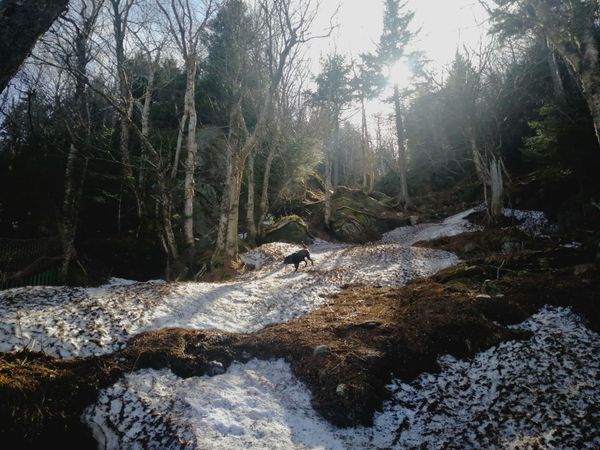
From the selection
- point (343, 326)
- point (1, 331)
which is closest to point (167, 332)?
point (1, 331)

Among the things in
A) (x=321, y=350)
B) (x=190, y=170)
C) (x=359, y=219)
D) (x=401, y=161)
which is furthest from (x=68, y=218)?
(x=401, y=161)

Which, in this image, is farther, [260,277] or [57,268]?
[57,268]

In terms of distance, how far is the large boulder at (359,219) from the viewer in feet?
66.0

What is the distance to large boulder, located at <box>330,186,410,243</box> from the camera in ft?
66.0

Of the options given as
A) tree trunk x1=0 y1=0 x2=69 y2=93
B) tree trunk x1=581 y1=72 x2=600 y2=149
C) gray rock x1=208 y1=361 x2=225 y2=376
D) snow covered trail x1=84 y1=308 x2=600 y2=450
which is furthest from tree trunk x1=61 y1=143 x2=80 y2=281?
tree trunk x1=581 y1=72 x2=600 y2=149

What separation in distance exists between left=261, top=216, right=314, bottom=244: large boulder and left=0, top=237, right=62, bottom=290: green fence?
30.3 ft

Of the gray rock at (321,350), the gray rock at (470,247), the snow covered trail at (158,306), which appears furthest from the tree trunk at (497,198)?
the gray rock at (321,350)

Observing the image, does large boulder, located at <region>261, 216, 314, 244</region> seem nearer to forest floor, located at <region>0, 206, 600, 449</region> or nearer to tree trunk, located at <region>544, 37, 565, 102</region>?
forest floor, located at <region>0, 206, 600, 449</region>

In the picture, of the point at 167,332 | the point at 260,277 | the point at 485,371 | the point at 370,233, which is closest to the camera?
the point at 485,371

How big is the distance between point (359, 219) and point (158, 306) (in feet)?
54.5

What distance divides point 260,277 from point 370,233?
1178cm

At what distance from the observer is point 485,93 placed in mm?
23266

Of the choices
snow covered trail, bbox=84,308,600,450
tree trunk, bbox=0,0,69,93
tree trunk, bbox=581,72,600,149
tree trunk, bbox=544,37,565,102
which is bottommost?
snow covered trail, bbox=84,308,600,450

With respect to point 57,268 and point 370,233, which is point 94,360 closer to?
point 57,268
